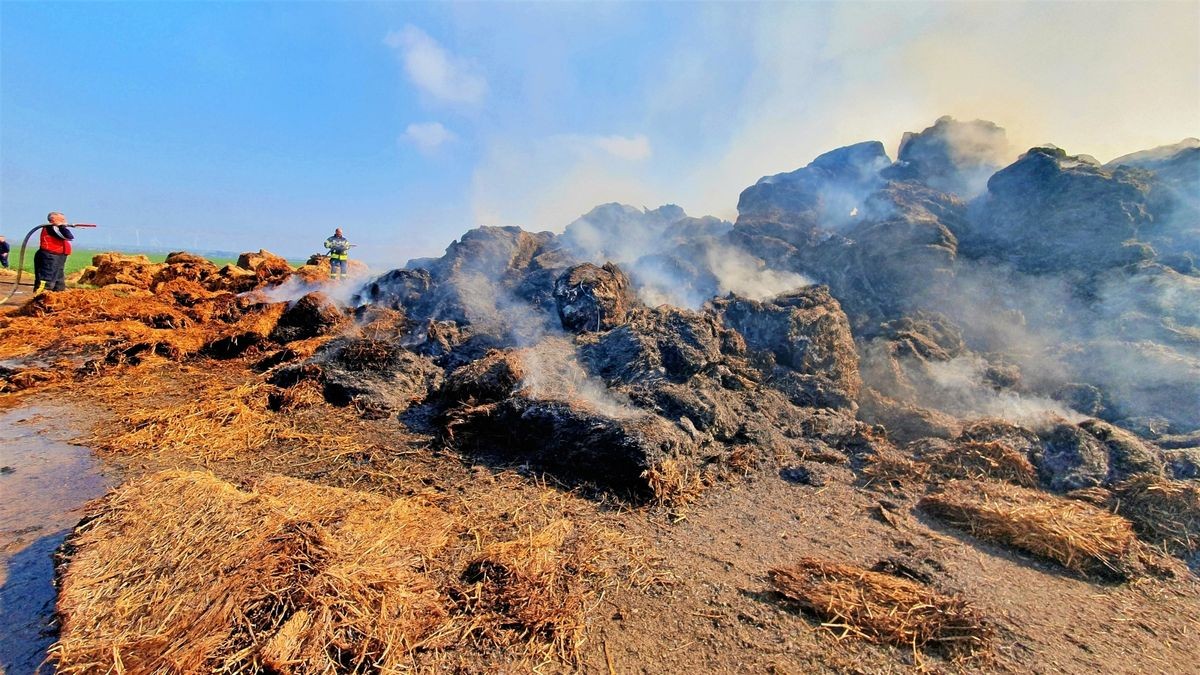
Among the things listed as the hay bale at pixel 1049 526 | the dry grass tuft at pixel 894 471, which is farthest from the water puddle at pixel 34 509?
the dry grass tuft at pixel 894 471

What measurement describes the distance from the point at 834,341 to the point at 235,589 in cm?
972

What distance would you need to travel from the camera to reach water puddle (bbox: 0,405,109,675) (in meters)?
2.84

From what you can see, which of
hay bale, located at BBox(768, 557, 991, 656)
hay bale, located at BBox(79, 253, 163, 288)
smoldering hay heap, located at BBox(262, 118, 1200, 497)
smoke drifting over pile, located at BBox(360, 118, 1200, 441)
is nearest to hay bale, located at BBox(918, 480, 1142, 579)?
smoldering hay heap, located at BBox(262, 118, 1200, 497)

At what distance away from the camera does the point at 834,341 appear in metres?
9.49

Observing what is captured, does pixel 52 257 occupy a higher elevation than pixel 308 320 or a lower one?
higher

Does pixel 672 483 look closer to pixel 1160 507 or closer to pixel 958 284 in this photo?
pixel 1160 507

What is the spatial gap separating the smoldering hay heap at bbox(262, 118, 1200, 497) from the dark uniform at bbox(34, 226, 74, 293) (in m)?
7.09

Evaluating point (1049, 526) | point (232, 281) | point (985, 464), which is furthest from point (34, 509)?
point (232, 281)

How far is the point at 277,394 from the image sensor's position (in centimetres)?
712

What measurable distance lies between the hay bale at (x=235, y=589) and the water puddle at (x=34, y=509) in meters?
0.30

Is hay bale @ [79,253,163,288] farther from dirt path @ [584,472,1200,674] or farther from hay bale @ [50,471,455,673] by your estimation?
dirt path @ [584,472,1200,674]

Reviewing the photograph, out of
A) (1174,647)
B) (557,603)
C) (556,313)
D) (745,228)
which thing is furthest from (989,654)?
(745,228)

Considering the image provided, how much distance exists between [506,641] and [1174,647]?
197 inches

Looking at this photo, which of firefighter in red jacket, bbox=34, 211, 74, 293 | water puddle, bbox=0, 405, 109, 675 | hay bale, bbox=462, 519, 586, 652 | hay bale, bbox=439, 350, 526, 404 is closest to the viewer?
water puddle, bbox=0, 405, 109, 675
